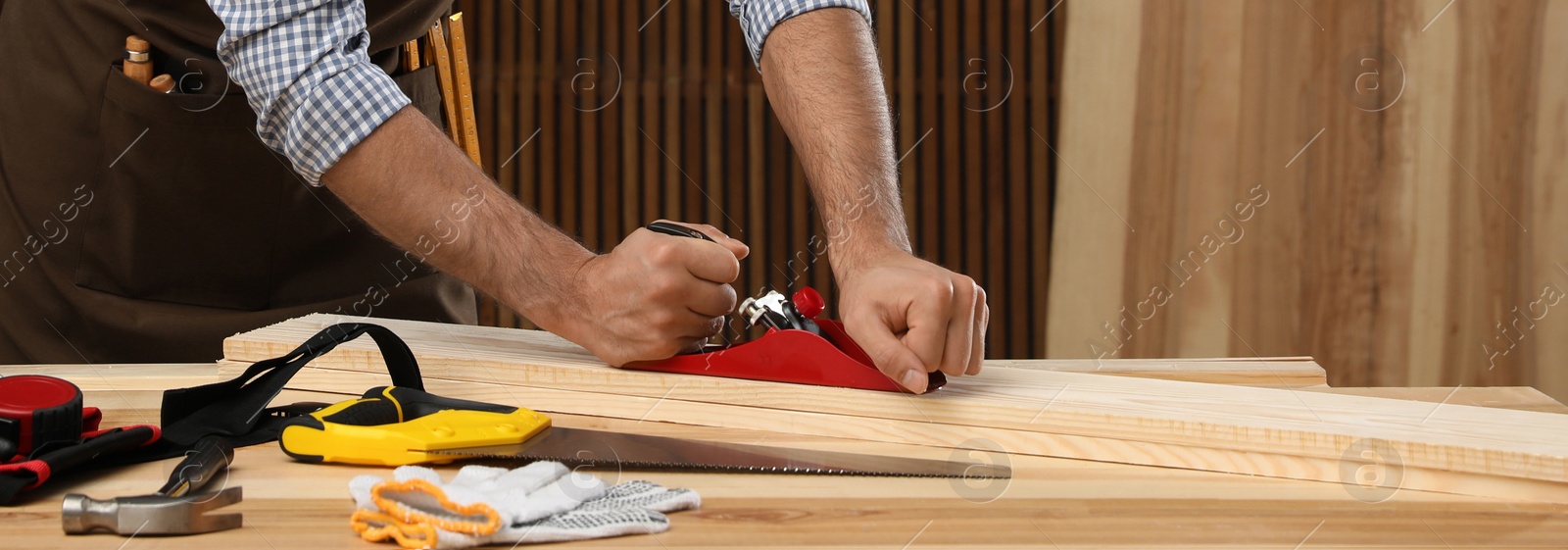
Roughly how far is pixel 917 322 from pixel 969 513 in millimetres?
286

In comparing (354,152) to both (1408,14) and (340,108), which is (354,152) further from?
(1408,14)

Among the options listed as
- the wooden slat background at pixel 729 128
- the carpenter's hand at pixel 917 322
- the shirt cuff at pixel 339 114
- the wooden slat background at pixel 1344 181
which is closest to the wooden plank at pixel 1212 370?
the carpenter's hand at pixel 917 322

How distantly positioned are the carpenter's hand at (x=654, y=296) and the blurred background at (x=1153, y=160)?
171 centimetres

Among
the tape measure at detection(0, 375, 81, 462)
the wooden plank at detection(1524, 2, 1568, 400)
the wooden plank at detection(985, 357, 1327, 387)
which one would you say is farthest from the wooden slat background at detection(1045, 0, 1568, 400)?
the tape measure at detection(0, 375, 81, 462)

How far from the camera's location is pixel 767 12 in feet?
5.19

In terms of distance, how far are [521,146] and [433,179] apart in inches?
72.4

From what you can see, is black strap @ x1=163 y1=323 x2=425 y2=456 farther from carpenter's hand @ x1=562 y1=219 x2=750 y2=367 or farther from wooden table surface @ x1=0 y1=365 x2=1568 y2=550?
carpenter's hand @ x1=562 y1=219 x2=750 y2=367

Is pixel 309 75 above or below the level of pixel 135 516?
above

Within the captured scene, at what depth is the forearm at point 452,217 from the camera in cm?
119

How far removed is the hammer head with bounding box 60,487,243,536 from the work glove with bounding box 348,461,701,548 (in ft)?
0.33

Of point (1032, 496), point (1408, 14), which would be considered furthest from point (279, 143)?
point (1408, 14)

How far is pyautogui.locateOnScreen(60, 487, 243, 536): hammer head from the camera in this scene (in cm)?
71

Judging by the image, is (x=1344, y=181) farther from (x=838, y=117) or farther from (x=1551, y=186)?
(x=838, y=117)

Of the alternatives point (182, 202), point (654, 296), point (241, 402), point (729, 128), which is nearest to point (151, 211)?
point (182, 202)
